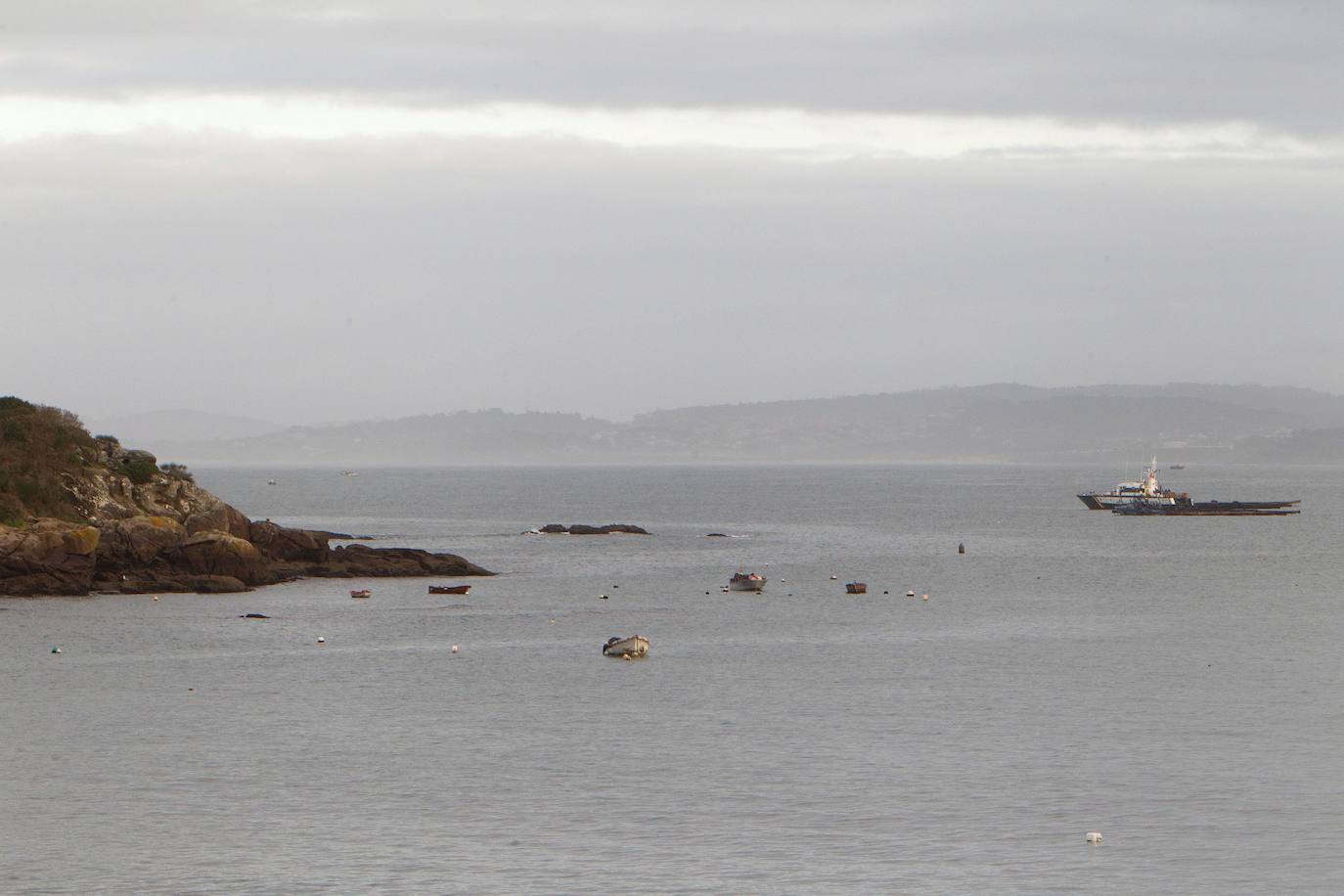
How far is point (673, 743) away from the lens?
4650cm

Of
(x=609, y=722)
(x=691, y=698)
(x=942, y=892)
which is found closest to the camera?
(x=942, y=892)

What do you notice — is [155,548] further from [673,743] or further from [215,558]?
[673,743]

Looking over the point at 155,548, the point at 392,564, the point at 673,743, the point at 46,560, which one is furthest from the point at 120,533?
the point at 673,743

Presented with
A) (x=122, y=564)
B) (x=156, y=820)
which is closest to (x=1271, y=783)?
(x=156, y=820)

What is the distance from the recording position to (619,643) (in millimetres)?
64250

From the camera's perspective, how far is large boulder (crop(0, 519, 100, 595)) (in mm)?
83375

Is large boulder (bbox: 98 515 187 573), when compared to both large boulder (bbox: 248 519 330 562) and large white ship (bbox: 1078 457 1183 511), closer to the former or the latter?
large boulder (bbox: 248 519 330 562)

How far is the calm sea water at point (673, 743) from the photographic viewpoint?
3434cm

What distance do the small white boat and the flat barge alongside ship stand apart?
13023 centimetres

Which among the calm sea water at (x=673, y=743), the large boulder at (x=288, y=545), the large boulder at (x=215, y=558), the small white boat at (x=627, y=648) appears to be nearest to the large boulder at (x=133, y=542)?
the large boulder at (x=215, y=558)

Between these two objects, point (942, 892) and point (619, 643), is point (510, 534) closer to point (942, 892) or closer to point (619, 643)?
point (619, 643)

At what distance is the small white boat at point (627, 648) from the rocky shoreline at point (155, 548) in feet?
104

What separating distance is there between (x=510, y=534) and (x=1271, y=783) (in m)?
114

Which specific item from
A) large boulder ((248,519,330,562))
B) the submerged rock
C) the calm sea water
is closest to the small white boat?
the calm sea water
